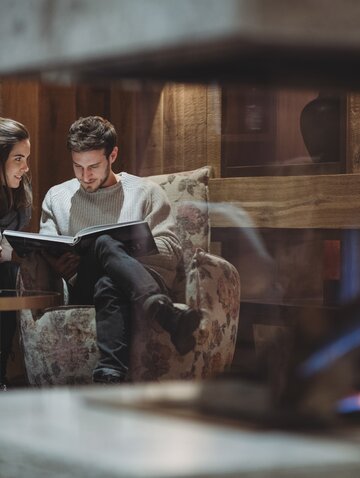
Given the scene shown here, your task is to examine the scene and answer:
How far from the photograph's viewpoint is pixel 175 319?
9.84 ft

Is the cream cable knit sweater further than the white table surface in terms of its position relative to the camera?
Yes

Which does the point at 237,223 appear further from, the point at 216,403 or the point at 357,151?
the point at 216,403

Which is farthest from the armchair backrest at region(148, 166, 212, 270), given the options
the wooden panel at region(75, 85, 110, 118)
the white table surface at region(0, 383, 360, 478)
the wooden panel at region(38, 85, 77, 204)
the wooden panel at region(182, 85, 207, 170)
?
the white table surface at region(0, 383, 360, 478)

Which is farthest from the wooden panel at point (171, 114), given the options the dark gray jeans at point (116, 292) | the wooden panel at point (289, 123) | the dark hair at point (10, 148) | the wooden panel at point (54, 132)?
the wooden panel at point (54, 132)

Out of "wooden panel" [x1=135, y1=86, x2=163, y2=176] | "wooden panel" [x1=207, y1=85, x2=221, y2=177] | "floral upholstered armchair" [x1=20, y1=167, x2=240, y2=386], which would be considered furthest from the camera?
"floral upholstered armchair" [x1=20, y1=167, x2=240, y2=386]

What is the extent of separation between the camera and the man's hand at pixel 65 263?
310 centimetres

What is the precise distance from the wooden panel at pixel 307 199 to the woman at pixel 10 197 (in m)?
0.59

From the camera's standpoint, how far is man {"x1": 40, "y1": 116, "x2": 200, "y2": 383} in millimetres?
2959

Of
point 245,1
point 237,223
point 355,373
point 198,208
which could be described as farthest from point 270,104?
point 198,208

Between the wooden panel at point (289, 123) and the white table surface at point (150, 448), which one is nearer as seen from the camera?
the white table surface at point (150, 448)

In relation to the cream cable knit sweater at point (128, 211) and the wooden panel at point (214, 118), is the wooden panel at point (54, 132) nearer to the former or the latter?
the cream cable knit sweater at point (128, 211)

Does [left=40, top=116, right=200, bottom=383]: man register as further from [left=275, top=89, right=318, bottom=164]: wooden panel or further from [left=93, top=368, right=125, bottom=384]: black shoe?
[left=275, top=89, right=318, bottom=164]: wooden panel

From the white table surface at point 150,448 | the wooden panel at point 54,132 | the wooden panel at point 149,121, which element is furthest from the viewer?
the wooden panel at point 54,132

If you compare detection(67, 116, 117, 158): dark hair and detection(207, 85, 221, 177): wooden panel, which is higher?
detection(207, 85, 221, 177): wooden panel
